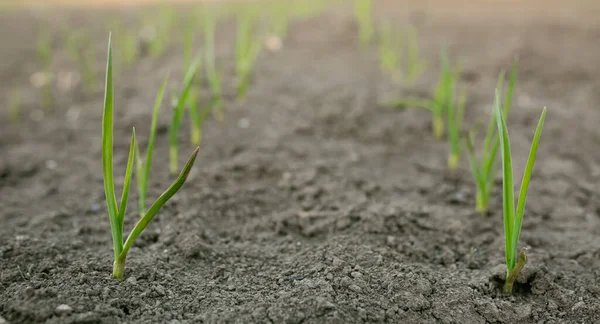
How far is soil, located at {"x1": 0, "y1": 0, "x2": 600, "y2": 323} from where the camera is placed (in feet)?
3.28

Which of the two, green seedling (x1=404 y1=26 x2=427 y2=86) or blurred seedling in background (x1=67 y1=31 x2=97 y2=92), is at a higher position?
blurred seedling in background (x1=67 y1=31 x2=97 y2=92)

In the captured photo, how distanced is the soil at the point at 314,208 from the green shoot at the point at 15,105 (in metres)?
0.04

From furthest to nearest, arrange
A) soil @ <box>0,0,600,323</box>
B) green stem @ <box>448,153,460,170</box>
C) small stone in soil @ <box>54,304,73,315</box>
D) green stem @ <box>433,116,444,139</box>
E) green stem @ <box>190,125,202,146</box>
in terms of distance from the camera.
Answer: green stem @ <box>433,116,444,139</box> < green stem @ <box>190,125,202,146</box> < green stem @ <box>448,153,460,170</box> < soil @ <box>0,0,600,323</box> < small stone in soil @ <box>54,304,73,315</box>

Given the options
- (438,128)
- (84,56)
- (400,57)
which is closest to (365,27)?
(400,57)

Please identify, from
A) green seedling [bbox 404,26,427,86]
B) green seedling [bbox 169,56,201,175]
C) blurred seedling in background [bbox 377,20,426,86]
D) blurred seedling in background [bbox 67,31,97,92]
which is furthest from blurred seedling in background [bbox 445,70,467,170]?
blurred seedling in background [bbox 67,31,97,92]

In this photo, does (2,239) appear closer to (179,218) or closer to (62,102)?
(179,218)

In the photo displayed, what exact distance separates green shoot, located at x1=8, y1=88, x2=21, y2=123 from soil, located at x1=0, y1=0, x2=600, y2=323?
0.14ft

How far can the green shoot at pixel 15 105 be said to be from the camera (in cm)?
231

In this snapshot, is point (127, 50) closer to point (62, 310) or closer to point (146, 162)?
point (146, 162)

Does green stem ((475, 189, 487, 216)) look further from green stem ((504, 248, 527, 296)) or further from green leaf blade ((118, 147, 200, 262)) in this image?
green leaf blade ((118, 147, 200, 262))

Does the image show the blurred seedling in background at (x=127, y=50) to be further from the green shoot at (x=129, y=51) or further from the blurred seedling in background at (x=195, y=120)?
the blurred seedling in background at (x=195, y=120)

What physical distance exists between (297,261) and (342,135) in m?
0.90

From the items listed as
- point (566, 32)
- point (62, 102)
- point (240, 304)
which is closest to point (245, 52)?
point (62, 102)

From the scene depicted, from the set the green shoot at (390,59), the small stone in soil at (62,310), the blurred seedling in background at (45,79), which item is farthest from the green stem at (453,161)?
the blurred seedling in background at (45,79)
